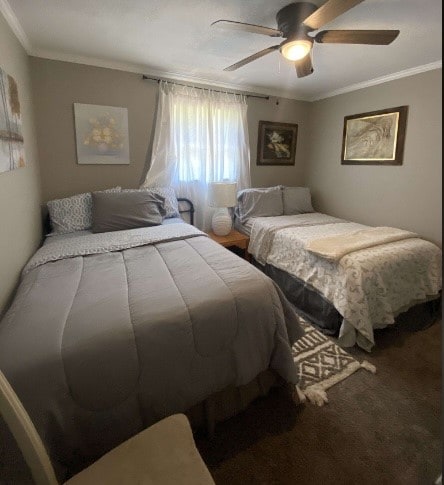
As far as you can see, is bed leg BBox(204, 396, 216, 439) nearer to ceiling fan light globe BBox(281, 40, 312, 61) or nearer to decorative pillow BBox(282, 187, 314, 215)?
ceiling fan light globe BBox(281, 40, 312, 61)

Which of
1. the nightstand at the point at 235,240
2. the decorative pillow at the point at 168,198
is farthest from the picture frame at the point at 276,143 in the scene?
the decorative pillow at the point at 168,198

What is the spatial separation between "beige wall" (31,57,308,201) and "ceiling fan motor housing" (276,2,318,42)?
1.64 metres

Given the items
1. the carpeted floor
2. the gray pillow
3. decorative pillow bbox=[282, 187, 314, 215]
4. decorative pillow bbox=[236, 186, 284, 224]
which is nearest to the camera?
the carpeted floor

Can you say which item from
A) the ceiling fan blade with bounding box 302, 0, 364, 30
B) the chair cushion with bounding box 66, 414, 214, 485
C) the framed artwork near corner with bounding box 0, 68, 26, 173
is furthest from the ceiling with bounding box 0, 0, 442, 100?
the chair cushion with bounding box 66, 414, 214, 485

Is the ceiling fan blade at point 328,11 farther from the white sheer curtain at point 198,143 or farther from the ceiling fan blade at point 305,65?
the white sheer curtain at point 198,143

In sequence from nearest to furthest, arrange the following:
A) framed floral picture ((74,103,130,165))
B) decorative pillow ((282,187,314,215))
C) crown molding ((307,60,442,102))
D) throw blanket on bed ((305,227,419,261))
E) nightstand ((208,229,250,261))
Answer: throw blanket on bed ((305,227,419,261)), crown molding ((307,60,442,102)), framed floral picture ((74,103,130,165)), nightstand ((208,229,250,261)), decorative pillow ((282,187,314,215))

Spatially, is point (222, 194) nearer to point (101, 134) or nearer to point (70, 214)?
point (101, 134)

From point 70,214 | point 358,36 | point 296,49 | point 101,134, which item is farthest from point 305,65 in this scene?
point 70,214

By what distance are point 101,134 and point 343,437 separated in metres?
3.08

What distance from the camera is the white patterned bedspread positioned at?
1.98 metres

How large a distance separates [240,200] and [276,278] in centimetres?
109

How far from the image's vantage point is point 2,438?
927 millimetres

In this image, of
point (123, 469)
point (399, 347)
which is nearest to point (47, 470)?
point (123, 469)

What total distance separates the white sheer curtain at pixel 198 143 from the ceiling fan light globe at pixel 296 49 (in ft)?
4.87
